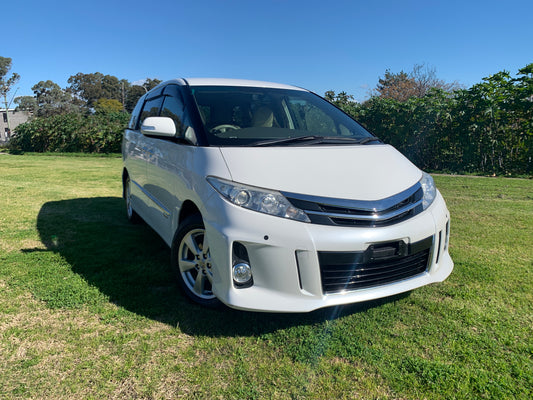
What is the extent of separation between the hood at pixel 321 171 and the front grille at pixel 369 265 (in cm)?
34

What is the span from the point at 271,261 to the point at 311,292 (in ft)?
0.99

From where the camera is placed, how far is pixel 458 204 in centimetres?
655

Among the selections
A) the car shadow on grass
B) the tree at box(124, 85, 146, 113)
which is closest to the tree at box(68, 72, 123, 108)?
the tree at box(124, 85, 146, 113)

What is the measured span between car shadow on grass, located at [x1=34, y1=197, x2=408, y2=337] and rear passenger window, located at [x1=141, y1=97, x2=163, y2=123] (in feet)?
4.69

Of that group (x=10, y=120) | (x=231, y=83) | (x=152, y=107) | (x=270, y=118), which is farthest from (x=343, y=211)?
(x=10, y=120)

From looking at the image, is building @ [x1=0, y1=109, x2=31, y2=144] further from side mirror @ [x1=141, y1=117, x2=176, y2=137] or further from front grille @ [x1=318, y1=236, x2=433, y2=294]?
front grille @ [x1=318, y1=236, x2=433, y2=294]

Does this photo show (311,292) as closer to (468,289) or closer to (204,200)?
(204,200)

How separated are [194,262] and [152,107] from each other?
2284 millimetres

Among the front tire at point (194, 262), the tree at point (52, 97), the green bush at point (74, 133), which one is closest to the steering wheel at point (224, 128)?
the front tire at point (194, 262)

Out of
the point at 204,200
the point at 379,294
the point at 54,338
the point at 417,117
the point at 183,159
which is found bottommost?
the point at 54,338

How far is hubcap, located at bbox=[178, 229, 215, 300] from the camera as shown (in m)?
2.76

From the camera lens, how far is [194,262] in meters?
2.88

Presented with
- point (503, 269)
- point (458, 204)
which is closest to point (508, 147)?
point (458, 204)

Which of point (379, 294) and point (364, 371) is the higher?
point (379, 294)
